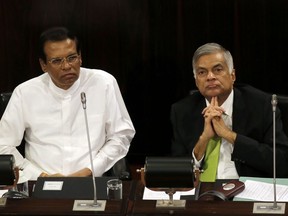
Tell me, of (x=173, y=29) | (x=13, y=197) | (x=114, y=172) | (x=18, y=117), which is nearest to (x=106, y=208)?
(x=13, y=197)

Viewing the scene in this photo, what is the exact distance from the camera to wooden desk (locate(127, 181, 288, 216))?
9.52ft

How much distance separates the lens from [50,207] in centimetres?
302

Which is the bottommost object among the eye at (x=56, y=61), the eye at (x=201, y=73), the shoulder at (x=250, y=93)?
the shoulder at (x=250, y=93)

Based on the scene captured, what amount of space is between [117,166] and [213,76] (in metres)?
0.67

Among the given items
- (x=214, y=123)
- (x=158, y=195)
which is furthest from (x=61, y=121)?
(x=158, y=195)

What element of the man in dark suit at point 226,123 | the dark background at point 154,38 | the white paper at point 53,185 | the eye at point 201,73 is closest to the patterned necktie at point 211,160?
the man in dark suit at point 226,123

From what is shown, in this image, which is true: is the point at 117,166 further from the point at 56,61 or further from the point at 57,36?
the point at 57,36

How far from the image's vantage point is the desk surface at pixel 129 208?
2920mm

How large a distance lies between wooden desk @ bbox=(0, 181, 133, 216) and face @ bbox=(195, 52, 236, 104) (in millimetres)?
1091

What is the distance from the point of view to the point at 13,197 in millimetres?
3105

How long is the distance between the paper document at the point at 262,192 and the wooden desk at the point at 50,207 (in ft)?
1.85

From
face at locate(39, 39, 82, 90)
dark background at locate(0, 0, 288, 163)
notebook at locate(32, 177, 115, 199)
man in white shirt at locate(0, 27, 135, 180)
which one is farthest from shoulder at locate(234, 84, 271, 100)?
dark background at locate(0, 0, 288, 163)

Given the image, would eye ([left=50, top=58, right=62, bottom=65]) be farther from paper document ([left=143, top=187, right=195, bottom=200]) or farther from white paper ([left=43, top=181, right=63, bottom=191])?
paper document ([left=143, top=187, right=195, bottom=200])

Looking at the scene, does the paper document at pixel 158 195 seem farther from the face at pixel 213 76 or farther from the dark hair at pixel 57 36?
the dark hair at pixel 57 36
